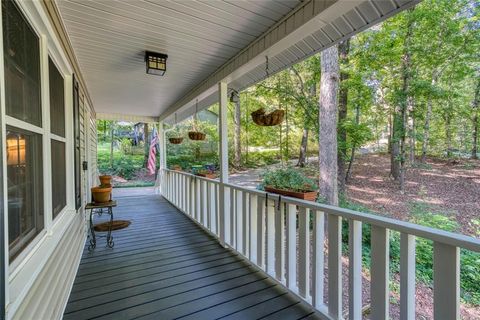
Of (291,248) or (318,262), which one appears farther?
(291,248)

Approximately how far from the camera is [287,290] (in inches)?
86.0

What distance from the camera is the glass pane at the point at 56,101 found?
1.95 m

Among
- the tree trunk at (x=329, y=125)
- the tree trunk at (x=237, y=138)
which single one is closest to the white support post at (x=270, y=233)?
the tree trunk at (x=329, y=125)

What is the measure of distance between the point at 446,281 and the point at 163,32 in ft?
8.73

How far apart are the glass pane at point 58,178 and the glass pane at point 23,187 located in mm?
393

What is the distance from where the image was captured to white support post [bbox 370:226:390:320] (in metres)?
1.46

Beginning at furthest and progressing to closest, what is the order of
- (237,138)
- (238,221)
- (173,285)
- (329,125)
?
(237,138) < (329,125) < (238,221) < (173,285)

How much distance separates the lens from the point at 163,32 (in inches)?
90.1

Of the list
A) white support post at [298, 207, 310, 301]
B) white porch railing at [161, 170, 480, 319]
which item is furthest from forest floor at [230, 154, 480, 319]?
white support post at [298, 207, 310, 301]

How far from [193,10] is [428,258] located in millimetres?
5584

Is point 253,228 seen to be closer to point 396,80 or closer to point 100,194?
point 100,194

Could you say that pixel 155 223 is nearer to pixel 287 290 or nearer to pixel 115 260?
pixel 115 260

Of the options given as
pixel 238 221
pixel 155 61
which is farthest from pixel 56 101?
pixel 238 221

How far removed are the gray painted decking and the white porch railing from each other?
0.60 ft
